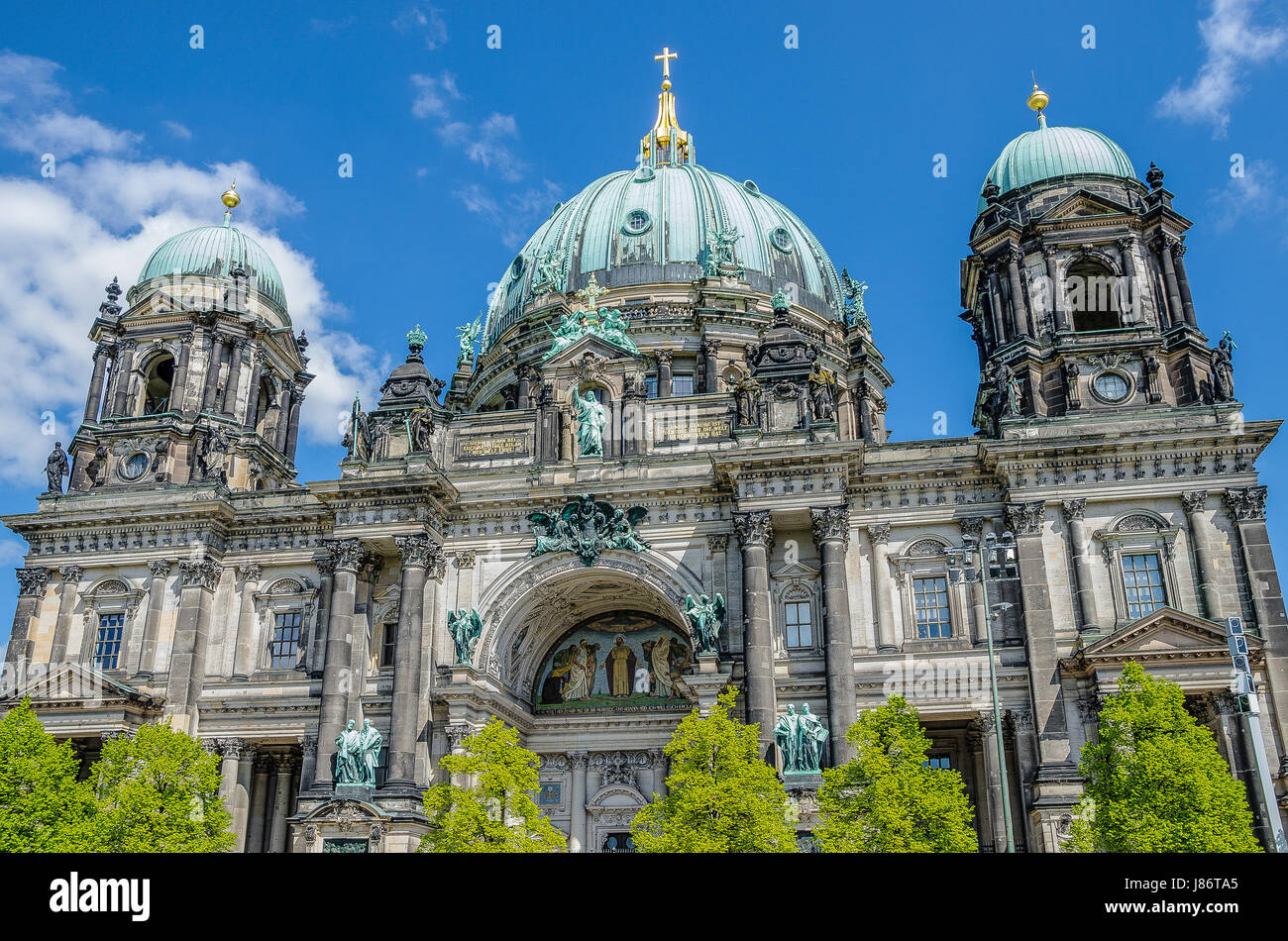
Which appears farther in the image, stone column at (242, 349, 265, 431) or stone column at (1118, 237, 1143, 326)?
stone column at (242, 349, 265, 431)

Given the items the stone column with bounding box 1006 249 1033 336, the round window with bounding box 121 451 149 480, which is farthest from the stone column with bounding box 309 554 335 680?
the stone column with bounding box 1006 249 1033 336

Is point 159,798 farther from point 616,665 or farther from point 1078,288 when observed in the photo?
point 1078,288

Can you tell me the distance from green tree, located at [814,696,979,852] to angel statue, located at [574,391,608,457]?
49.6ft

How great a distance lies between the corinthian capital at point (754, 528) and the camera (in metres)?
37.3

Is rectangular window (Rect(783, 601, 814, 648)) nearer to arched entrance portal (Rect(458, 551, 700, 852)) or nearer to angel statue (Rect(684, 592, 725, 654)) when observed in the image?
angel statue (Rect(684, 592, 725, 654))

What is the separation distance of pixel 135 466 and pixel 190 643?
8.57 meters

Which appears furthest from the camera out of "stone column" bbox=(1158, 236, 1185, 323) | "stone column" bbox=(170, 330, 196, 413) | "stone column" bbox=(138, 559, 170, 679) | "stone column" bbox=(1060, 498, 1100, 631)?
"stone column" bbox=(170, 330, 196, 413)

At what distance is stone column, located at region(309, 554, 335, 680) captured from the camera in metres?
40.7

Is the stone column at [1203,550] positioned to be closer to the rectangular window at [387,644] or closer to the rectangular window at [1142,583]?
the rectangular window at [1142,583]

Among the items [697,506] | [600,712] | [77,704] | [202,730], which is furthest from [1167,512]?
[77,704]

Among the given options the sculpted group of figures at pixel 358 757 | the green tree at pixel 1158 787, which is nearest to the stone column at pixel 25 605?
the sculpted group of figures at pixel 358 757

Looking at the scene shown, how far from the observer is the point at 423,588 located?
39031 mm

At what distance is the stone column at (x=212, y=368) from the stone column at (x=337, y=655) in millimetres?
10473
